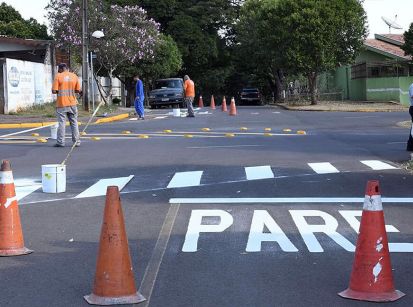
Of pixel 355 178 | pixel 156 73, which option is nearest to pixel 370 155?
pixel 355 178

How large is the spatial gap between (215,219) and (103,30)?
3273 cm

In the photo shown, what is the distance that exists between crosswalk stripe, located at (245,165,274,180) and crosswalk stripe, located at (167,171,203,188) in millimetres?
872

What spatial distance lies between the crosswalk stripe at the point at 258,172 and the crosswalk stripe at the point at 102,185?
2080 mm

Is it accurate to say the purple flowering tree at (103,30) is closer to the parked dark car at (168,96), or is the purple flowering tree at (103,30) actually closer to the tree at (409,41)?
the parked dark car at (168,96)

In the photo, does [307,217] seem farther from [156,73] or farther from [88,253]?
[156,73]

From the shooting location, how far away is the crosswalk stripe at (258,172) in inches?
463

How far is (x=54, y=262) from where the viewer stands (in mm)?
6555

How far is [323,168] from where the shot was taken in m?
12.8

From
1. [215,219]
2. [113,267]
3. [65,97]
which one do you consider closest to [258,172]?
[215,219]

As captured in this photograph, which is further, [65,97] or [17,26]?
[17,26]

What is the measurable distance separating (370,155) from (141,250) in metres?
8.98

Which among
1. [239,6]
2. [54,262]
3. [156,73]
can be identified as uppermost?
[239,6]

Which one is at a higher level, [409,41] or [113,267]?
[409,41]

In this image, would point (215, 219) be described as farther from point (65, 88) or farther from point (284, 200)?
point (65, 88)
